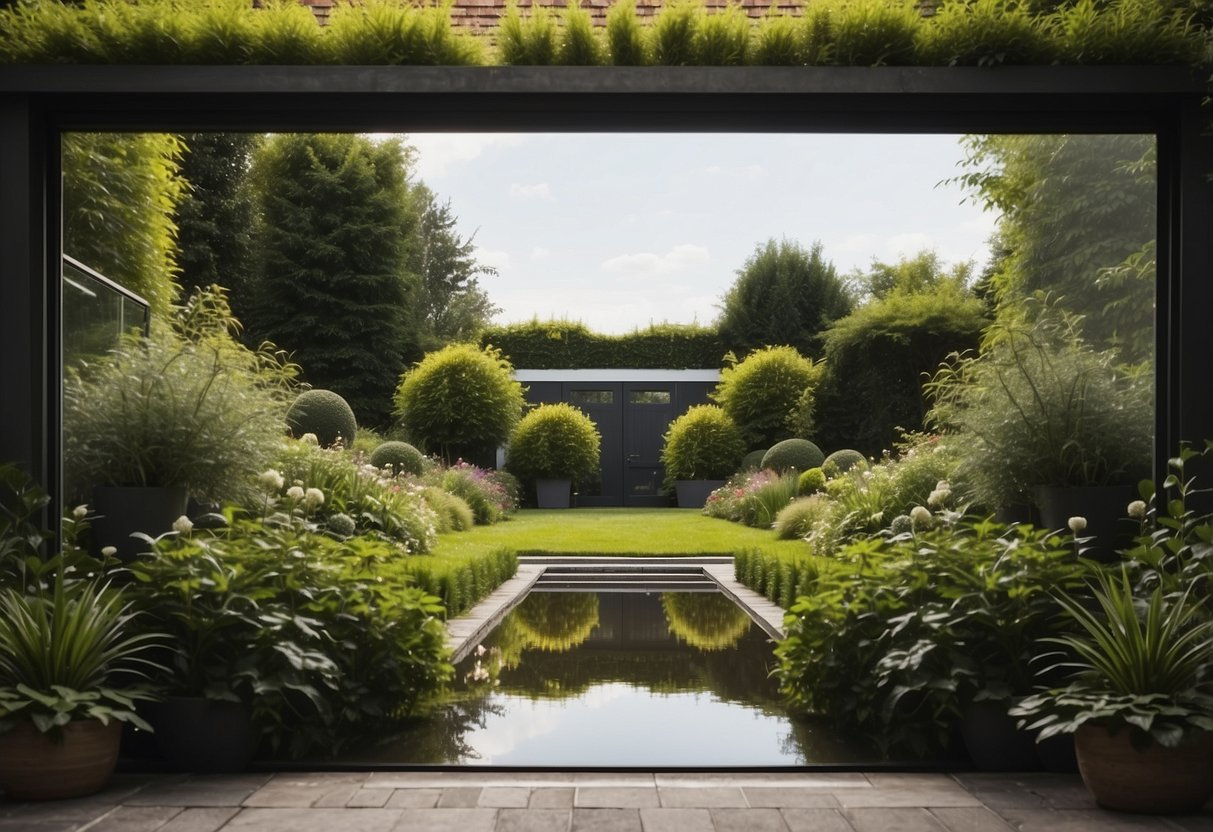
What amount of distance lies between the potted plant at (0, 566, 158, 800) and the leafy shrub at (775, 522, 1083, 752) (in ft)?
8.12

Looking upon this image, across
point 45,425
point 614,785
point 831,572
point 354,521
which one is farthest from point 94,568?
point 354,521

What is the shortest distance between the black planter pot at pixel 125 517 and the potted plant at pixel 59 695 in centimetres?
115

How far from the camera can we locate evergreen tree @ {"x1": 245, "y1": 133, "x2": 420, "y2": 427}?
20719 mm

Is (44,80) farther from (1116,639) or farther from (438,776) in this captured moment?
(1116,639)

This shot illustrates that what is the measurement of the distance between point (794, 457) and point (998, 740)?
11385 mm

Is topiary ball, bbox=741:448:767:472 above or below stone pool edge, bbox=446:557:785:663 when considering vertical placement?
above

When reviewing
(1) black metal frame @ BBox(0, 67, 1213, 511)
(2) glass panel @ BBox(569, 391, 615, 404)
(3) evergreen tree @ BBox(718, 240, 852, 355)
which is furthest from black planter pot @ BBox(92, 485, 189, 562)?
(3) evergreen tree @ BBox(718, 240, 852, 355)

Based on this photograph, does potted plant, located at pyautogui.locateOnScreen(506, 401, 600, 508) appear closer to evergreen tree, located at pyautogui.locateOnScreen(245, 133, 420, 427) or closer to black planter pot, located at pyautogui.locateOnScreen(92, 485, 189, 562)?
evergreen tree, located at pyautogui.locateOnScreen(245, 133, 420, 427)

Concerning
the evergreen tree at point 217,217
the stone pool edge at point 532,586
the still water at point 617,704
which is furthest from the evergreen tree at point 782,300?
the still water at point 617,704

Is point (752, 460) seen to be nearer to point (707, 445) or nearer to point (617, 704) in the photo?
point (707, 445)

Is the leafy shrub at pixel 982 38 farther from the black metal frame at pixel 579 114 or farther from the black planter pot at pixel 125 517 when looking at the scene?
the black planter pot at pixel 125 517

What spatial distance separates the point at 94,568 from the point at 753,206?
63.2ft

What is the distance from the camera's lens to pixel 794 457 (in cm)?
1502

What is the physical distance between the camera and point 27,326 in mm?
3828
